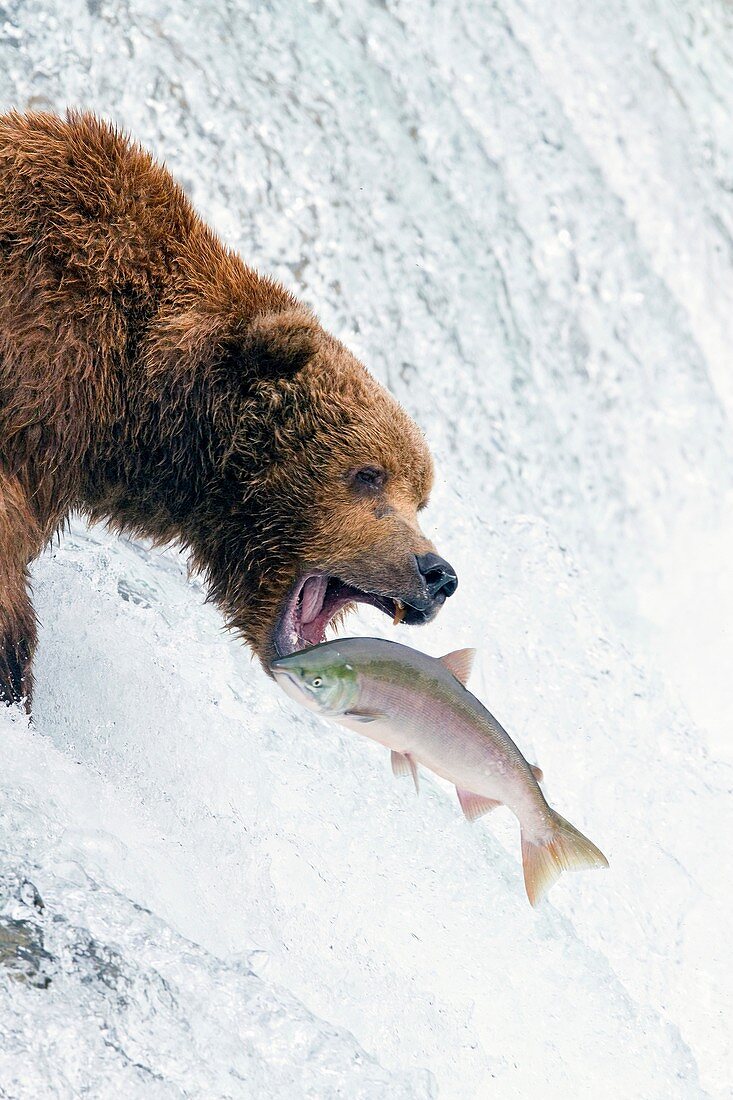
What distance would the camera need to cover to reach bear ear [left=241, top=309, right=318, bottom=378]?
11.9 feet

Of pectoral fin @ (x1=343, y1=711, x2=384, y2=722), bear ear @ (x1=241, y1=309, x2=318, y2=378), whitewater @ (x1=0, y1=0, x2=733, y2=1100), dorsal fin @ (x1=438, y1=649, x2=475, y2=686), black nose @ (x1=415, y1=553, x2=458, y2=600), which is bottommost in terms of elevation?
whitewater @ (x1=0, y1=0, x2=733, y2=1100)

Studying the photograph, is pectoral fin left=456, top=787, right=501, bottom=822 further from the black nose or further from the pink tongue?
the pink tongue

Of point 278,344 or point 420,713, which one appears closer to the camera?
point 420,713

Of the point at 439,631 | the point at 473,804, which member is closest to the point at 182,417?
the point at 473,804

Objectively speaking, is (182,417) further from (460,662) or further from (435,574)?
(460,662)

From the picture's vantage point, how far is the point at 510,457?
23.6 feet

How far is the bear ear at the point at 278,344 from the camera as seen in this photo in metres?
3.62

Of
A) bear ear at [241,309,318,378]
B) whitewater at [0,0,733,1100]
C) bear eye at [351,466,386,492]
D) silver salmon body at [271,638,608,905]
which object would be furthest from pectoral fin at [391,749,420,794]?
bear ear at [241,309,318,378]

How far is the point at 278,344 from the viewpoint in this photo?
11.9 feet

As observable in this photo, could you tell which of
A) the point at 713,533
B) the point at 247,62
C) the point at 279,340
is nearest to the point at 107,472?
the point at 279,340

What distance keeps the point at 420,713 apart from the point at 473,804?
44 centimetres

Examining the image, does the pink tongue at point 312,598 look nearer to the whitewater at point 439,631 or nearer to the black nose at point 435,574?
the black nose at point 435,574

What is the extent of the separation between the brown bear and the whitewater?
61 cm

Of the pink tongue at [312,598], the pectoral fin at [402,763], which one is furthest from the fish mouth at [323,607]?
the pectoral fin at [402,763]
